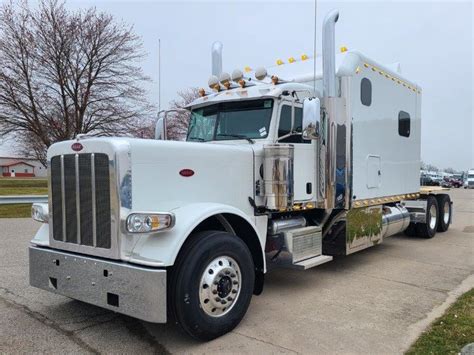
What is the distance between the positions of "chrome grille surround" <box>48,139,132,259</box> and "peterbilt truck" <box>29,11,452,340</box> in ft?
0.04

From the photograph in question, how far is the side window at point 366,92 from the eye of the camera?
6.66m

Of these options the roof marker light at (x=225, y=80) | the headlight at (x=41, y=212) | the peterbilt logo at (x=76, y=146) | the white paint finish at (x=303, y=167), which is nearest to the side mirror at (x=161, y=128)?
the roof marker light at (x=225, y=80)

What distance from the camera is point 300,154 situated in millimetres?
5613

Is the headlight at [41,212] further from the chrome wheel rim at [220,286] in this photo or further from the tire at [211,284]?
the chrome wheel rim at [220,286]

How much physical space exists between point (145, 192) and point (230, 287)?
4.02ft

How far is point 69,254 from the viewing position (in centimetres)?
418

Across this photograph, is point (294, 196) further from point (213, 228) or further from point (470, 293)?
point (470, 293)

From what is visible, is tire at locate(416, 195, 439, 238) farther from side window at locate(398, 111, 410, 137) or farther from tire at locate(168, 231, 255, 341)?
tire at locate(168, 231, 255, 341)

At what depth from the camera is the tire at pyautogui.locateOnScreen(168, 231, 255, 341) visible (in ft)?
12.2

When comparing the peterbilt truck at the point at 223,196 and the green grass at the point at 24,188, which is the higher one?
the peterbilt truck at the point at 223,196

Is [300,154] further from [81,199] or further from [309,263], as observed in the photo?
[81,199]

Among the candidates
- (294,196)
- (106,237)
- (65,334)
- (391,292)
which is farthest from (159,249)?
(391,292)

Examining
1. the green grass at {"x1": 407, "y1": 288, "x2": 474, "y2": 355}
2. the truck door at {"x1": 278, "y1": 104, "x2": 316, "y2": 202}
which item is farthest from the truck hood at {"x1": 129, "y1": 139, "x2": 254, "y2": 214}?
the green grass at {"x1": 407, "y1": 288, "x2": 474, "y2": 355}

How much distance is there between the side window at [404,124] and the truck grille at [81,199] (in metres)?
6.19
